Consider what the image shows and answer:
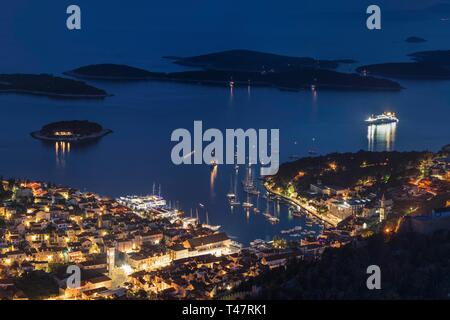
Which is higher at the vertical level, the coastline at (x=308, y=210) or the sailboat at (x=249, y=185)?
the sailboat at (x=249, y=185)

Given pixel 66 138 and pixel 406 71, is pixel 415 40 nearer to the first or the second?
pixel 406 71

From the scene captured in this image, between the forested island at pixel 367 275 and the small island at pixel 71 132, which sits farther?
the small island at pixel 71 132

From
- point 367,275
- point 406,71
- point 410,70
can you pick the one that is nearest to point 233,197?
point 367,275

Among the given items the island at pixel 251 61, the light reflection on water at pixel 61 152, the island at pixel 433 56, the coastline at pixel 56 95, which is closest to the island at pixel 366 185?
the light reflection on water at pixel 61 152

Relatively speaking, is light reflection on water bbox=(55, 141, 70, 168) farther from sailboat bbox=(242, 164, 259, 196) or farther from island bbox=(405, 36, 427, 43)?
island bbox=(405, 36, 427, 43)

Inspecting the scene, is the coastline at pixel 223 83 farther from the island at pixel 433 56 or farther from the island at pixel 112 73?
the island at pixel 433 56

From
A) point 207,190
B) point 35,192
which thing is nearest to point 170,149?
point 207,190
